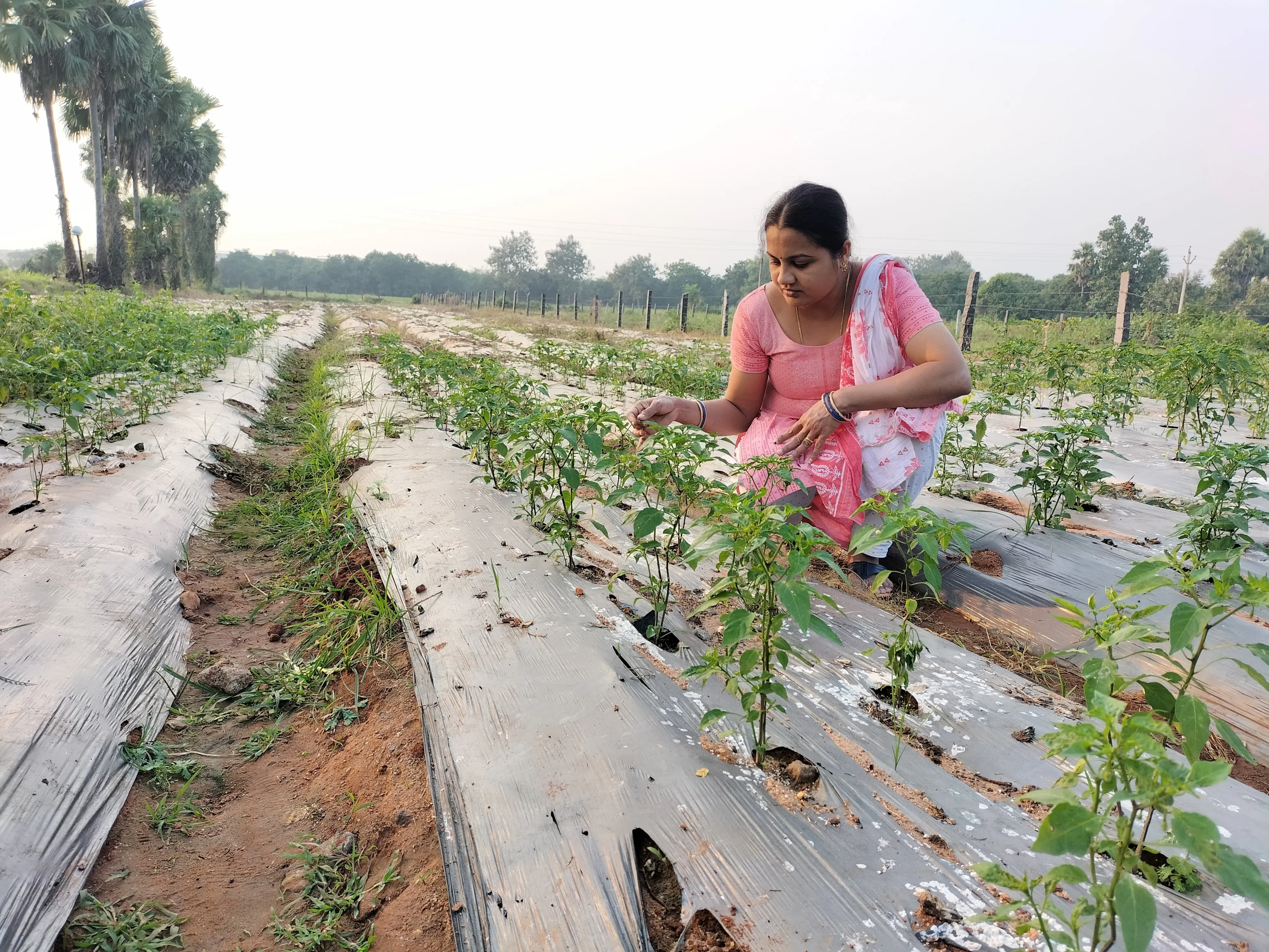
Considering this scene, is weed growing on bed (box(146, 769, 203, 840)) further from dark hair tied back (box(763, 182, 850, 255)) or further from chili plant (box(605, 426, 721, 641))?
dark hair tied back (box(763, 182, 850, 255))

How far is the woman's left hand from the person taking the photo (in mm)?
2359

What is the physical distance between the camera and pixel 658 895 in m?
1.26

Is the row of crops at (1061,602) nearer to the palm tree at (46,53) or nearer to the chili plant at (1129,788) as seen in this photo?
the chili plant at (1129,788)

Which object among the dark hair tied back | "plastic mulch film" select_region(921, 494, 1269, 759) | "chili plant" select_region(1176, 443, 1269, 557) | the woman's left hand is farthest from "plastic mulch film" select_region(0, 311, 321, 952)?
"chili plant" select_region(1176, 443, 1269, 557)

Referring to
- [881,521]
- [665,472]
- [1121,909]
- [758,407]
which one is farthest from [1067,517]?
[1121,909]

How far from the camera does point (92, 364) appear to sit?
15.0ft

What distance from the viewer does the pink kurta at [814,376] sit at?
244 cm

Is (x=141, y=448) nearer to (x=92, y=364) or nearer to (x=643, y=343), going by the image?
(x=92, y=364)

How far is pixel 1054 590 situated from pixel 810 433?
97 cm

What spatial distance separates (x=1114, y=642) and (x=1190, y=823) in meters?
0.28

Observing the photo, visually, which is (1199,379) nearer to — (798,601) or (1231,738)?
(1231,738)

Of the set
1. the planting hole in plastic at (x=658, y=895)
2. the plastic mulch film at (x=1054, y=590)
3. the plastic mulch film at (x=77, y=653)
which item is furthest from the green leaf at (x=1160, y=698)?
the plastic mulch film at (x=77, y=653)

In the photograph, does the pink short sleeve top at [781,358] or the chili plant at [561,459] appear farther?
the pink short sleeve top at [781,358]

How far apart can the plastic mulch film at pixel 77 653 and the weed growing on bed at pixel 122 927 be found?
37mm
